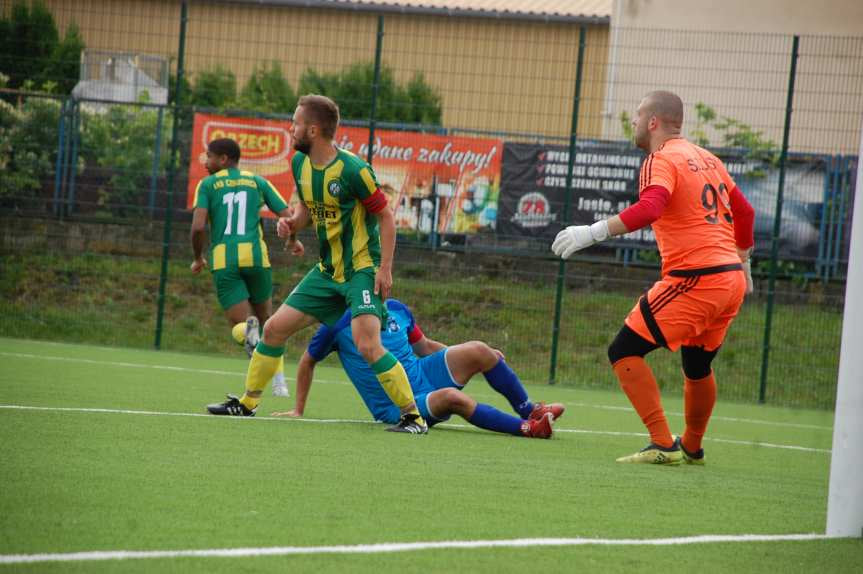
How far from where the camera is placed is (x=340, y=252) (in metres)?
7.92

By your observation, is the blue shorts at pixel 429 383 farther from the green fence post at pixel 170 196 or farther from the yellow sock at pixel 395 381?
the green fence post at pixel 170 196

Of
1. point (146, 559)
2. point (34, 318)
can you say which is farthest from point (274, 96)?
point (146, 559)

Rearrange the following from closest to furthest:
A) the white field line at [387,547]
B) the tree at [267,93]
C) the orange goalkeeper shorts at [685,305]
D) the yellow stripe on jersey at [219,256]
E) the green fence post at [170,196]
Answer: the white field line at [387,547] → the orange goalkeeper shorts at [685,305] → the yellow stripe on jersey at [219,256] → the green fence post at [170,196] → the tree at [267,93]

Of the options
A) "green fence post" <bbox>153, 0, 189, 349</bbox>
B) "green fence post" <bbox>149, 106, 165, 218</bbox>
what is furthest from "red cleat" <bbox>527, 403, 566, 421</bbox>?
"green fence post" <bbox>149, 106, 165, 218</bbox>

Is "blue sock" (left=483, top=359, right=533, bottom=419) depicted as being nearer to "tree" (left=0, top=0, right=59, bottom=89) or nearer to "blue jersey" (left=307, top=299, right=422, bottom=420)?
"blue jersey" (left=307, top=299, right=422, bottom=420)

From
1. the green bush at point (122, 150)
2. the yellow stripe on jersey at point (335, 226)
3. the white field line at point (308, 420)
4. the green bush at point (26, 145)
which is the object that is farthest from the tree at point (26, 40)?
the yellow stripe on jersey at point (335, 226)

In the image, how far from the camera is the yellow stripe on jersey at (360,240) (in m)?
7.89

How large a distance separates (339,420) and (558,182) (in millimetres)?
7542

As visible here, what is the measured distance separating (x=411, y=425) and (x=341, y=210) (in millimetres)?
1408

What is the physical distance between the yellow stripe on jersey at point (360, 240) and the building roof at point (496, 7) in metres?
20.7

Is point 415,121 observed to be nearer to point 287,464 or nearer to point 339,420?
point 339,420

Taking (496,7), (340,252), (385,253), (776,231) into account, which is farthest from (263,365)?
(496,7)

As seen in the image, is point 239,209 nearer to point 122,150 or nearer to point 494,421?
point 494,421

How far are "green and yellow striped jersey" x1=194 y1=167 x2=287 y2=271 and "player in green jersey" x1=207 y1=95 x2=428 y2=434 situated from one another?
340 cm
